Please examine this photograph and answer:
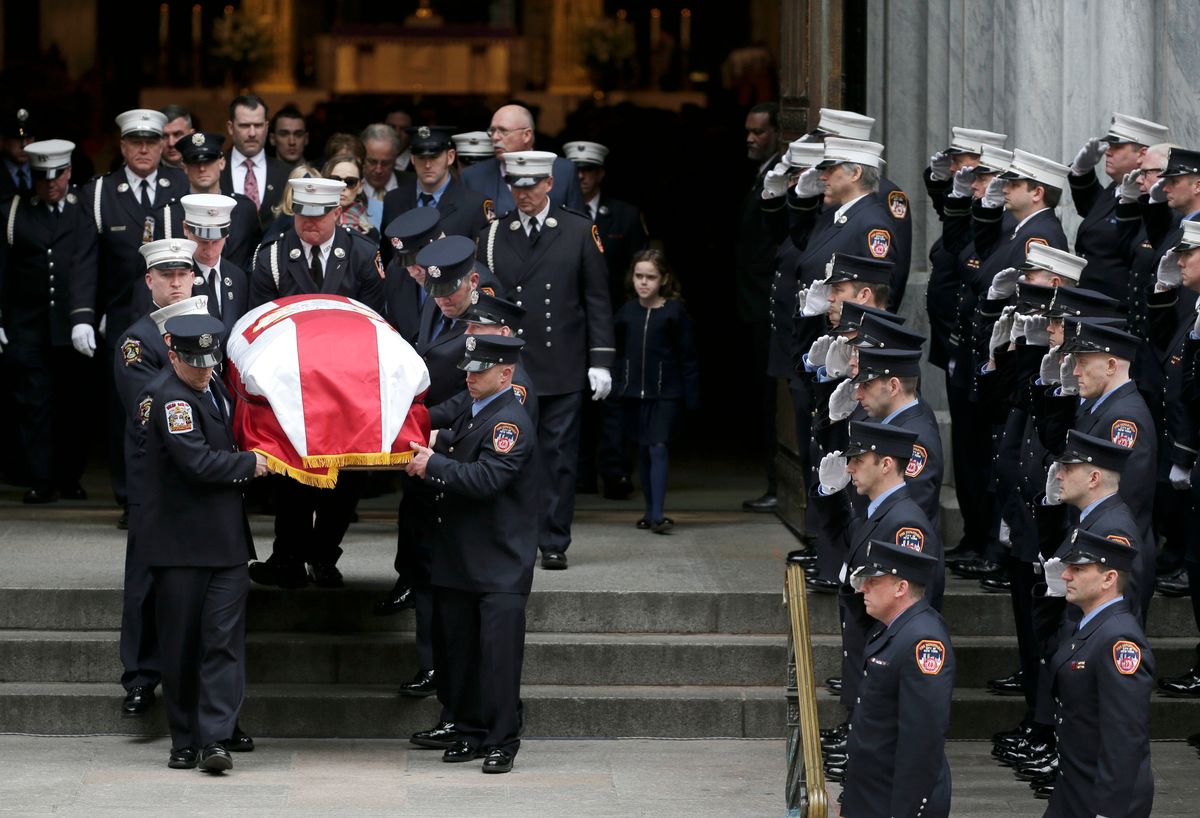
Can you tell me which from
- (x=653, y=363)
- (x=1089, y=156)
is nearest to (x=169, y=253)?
(x=653, y=363)

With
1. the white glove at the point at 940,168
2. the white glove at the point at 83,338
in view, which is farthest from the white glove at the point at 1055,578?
the white glove at the point at 83,338

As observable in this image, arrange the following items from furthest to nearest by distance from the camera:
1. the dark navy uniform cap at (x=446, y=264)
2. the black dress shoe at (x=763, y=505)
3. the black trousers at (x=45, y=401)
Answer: the black dress shoe at (x=763, y=505) < the black trousers at (x=45, y=401) < the dark navy uniform cap at (x=446, y=264)

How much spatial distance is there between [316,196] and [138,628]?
1997 millimetres

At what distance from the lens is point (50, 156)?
10773 mm

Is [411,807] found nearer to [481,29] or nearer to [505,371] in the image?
[505,371]

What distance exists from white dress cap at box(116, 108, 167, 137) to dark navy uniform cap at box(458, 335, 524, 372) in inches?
124

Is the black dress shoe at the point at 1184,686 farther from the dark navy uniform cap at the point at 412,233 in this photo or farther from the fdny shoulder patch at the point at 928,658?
the dark navy uniform cap at the point at 412,233

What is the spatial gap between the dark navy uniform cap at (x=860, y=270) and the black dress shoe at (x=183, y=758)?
3.05 meters

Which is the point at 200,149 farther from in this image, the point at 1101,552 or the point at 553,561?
the point at 1101,552

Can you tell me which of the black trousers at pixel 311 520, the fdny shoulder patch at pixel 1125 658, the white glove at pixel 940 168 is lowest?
the black trousers at pixel 311 520

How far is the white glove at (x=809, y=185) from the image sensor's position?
29.9 ft

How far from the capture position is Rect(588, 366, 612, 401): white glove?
9.58 metres

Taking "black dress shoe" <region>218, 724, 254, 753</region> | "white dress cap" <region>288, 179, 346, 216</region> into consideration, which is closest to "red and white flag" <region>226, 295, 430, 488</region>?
"white dress cap" <region>288, 179, 346, 216</region>

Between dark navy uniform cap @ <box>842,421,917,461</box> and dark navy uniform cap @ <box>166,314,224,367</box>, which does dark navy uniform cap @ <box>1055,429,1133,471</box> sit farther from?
dark navy uniform cap @ <box>166,314,224,367</box>
